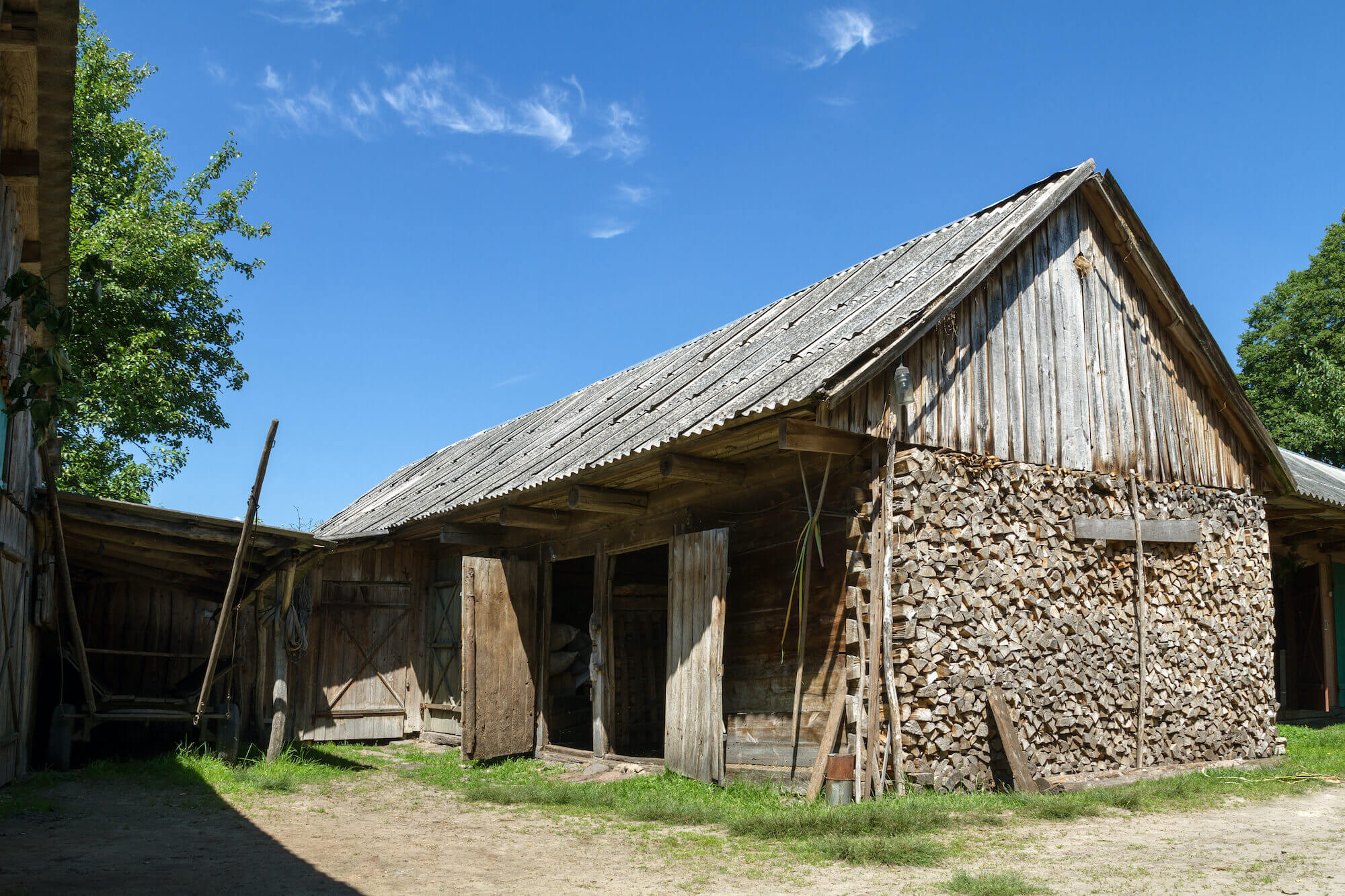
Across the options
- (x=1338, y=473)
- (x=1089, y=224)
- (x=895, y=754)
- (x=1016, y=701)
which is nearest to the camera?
(x=895, y=754)

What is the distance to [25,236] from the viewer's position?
8289 millimetres

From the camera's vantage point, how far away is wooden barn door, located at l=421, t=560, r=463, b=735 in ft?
44.8

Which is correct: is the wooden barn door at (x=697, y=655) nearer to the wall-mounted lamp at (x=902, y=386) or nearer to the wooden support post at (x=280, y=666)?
the wall-mounted lamp at (x=902, y=386)

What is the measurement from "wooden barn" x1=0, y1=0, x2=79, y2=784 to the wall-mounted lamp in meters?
5.71

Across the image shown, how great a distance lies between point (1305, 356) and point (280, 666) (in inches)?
1021

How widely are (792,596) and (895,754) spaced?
1.57m

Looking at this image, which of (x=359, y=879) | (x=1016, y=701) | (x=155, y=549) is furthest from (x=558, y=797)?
(x=155, y=549)

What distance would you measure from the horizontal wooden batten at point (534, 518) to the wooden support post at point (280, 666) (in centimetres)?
224

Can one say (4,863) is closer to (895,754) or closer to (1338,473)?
(895,754)

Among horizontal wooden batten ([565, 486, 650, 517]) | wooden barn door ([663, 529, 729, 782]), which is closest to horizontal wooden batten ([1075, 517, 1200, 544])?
wooden barn door ([663, 529, 729, 782])

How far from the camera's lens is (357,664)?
45.7ft

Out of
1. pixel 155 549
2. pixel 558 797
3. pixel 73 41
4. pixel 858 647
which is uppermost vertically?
pixel 73 41

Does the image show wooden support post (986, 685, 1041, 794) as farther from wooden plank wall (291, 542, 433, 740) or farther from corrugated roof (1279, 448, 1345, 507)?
wooden plank wall (291, 542, 433, 740)

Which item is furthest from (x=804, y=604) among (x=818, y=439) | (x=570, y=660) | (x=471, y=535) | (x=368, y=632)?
(x=368, y=632)
